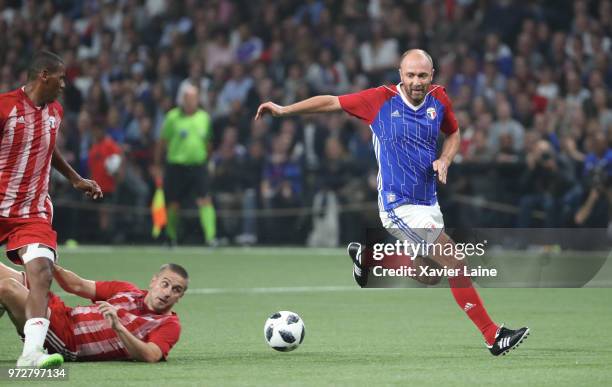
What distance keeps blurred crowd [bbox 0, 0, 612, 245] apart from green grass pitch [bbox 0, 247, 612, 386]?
4131 millimetres

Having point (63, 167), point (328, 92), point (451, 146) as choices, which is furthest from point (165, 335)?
point (328, 92)

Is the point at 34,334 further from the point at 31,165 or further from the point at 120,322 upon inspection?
the point at 31,165

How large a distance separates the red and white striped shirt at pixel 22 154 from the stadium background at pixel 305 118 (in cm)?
627

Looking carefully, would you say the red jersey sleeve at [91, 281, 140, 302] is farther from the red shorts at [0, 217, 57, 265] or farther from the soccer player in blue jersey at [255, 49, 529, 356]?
the soccer player in blue jersey at [255, 49, 529, 356]

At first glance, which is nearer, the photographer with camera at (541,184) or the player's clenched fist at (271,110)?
the player's clenched fist at (271,110)

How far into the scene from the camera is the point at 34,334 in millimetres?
7711

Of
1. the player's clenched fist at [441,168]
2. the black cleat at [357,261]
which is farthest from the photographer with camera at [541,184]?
the player's clenched fist at [441,168]

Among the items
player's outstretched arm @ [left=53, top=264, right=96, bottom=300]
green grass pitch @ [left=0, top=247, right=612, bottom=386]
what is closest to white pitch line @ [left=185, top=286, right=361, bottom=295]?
green grass pitch @ [left=0, top=247, right=612, bottom=386]

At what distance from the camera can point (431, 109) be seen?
31.3 feet

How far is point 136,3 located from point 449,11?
633cm

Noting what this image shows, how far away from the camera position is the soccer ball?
29.8 feet

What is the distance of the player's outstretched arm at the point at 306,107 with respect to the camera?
9.09 metres

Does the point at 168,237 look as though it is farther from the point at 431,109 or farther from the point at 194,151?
the point at 431,109

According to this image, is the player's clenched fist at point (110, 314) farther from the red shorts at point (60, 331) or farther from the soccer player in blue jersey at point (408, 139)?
the soccer player in blue jersey at point (408, 139)
